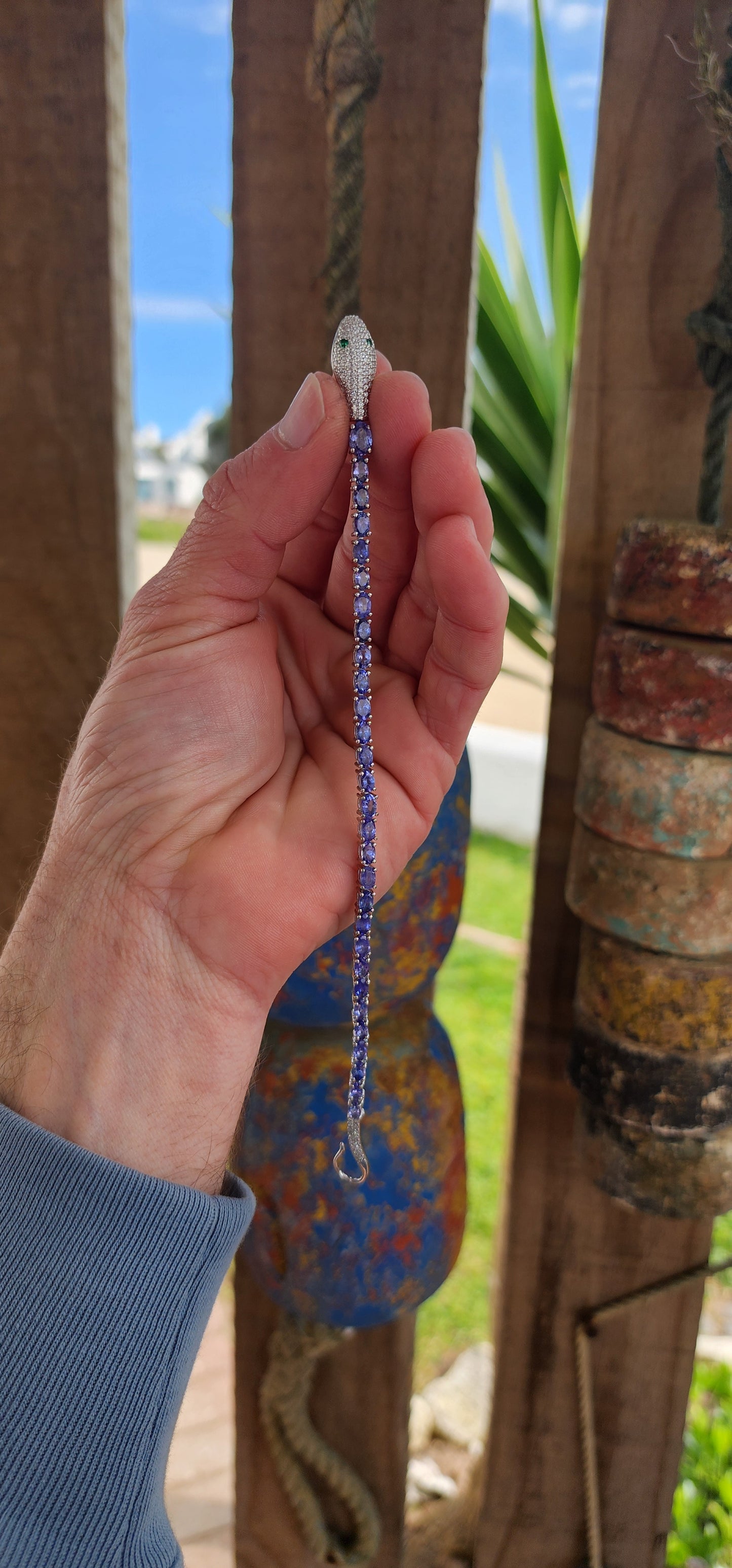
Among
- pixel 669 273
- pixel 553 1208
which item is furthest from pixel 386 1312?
pixel 669 273

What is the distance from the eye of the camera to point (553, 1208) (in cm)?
101

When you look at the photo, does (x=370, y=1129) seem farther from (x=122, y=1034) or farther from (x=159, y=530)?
(x=159, y=530)

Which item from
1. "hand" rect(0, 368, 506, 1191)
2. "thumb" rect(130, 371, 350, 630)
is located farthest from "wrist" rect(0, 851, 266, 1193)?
"thumb" rect(130, 371, 350, 630)

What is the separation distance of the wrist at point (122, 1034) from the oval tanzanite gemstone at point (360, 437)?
31 centimetres

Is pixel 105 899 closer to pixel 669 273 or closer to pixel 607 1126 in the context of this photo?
pixel 607 1126

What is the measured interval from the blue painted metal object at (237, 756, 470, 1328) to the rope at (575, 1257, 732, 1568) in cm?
30

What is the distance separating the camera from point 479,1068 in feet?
7.47

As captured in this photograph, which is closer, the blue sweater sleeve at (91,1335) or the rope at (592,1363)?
the blue sweater sleeve at (91,1335)

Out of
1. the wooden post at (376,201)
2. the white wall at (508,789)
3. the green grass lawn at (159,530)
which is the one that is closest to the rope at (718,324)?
the wooden post at (376,201)

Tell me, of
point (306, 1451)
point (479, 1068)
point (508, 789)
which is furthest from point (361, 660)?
point (508, 789)

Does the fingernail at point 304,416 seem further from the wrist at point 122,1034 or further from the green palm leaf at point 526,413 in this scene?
the green palm leaf at point 526,413

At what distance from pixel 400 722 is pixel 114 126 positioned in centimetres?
60

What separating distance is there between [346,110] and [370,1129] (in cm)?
71

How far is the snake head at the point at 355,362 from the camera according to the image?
0.57 m
